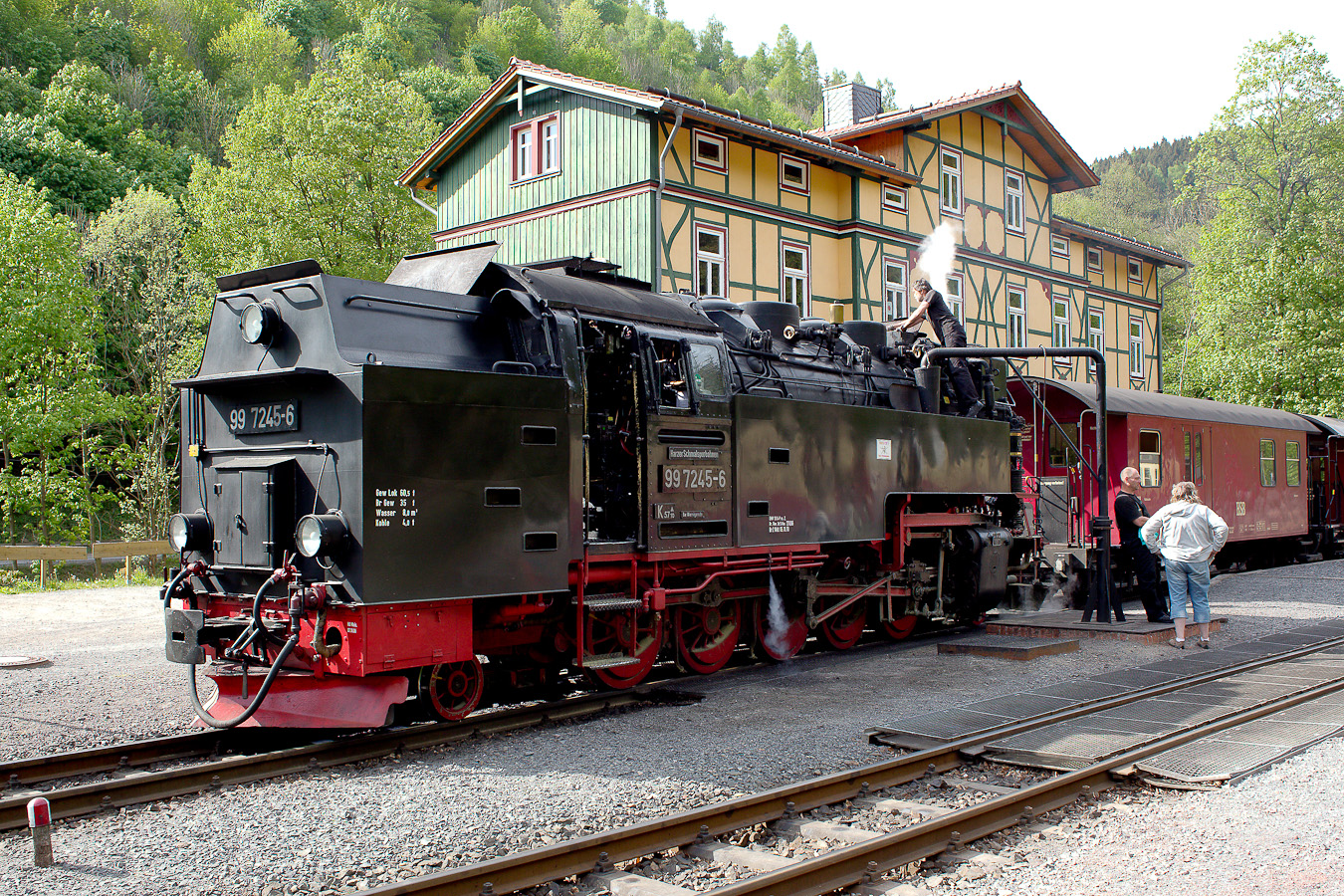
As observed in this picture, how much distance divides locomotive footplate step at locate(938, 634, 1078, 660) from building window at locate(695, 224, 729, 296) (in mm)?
9987

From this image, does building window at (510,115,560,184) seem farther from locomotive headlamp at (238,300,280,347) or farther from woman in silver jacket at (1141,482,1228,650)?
locomotive headlamp at (238,300,280,347)

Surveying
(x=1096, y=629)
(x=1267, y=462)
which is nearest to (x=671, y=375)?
(x=1096, y=629)

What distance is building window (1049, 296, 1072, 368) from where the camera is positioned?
85.6 ft

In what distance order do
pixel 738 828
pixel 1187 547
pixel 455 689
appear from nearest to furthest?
pixel 738 828, pixel 455 689, pixel 1187 547

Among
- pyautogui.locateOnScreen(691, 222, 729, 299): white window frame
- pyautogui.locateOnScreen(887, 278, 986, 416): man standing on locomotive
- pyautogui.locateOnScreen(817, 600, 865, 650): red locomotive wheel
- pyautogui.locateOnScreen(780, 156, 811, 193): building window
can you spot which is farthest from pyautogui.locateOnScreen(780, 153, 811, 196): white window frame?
pyautogui.locateOnScreen(817, 600, 865, 650): red locomotive wheel

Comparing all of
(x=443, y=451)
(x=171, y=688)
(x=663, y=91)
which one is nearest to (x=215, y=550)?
(x=443, y=451)

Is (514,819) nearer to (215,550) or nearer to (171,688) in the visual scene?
(215,550)

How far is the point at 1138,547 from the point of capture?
1035cm

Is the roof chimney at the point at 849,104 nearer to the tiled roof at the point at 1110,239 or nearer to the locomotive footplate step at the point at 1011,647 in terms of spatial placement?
the tiled roof at the point at 1110,239

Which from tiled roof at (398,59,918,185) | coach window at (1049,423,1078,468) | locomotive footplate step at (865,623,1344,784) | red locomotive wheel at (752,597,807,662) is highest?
tiled roof at (398,59,918,185)

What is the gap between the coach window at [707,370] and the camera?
749cm

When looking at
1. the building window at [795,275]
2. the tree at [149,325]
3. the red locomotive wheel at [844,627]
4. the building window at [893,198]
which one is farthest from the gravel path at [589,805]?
the tree at [149,325]

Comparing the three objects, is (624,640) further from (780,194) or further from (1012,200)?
(1012,200)

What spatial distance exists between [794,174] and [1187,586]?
494 inches
